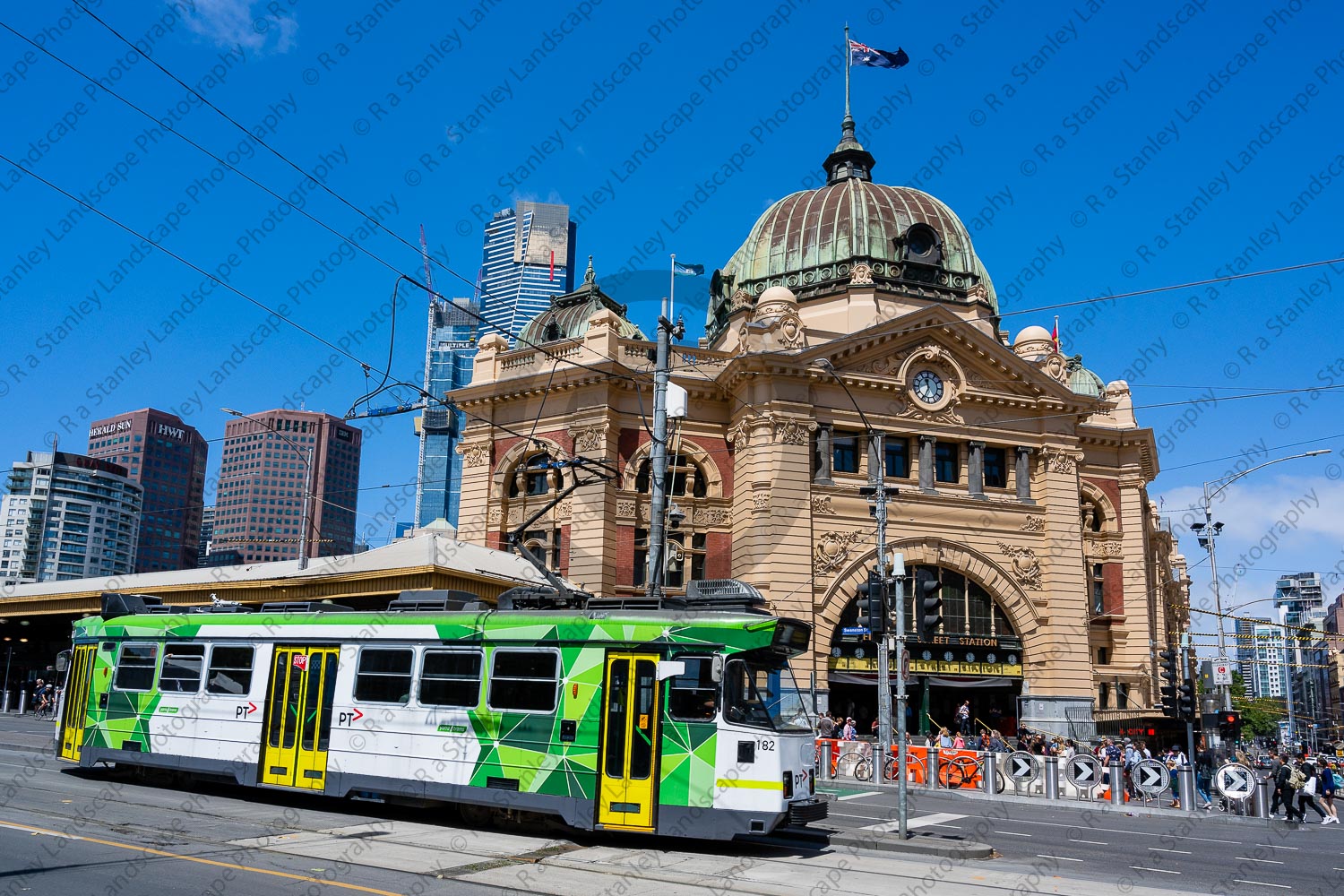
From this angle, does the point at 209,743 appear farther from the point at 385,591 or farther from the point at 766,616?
the point at 385,591

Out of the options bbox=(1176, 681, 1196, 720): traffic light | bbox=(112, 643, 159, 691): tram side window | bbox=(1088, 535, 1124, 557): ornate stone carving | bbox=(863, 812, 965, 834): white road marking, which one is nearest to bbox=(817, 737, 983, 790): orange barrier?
bbox=(1176, 681, 1196, 720): traffic light

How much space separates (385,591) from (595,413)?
37.5 ft

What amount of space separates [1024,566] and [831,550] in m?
8.28

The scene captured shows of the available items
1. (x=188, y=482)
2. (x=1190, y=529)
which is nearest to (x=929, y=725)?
(x=1190, y=529)

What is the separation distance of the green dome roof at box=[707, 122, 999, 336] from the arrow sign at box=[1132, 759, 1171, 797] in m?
25.2

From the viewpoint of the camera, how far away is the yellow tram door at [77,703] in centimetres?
2116

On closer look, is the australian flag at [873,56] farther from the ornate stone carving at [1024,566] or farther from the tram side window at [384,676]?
the tram side window at [384,676]

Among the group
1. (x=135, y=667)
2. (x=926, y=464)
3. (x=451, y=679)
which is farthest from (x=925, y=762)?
(x=135, y=667)

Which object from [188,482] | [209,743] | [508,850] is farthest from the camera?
[188,482]

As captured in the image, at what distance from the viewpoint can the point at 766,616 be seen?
615 inches

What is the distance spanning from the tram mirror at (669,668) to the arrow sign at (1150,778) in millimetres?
15964

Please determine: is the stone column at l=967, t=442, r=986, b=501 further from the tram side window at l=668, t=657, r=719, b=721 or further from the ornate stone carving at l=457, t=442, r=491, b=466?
the tram side window at l=668, t=657, r=719, b=721

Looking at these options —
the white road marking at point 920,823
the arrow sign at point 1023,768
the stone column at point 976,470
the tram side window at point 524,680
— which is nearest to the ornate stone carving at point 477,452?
the stone column at point 976,470

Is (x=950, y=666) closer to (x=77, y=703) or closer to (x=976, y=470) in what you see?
(x=976, y=470)
